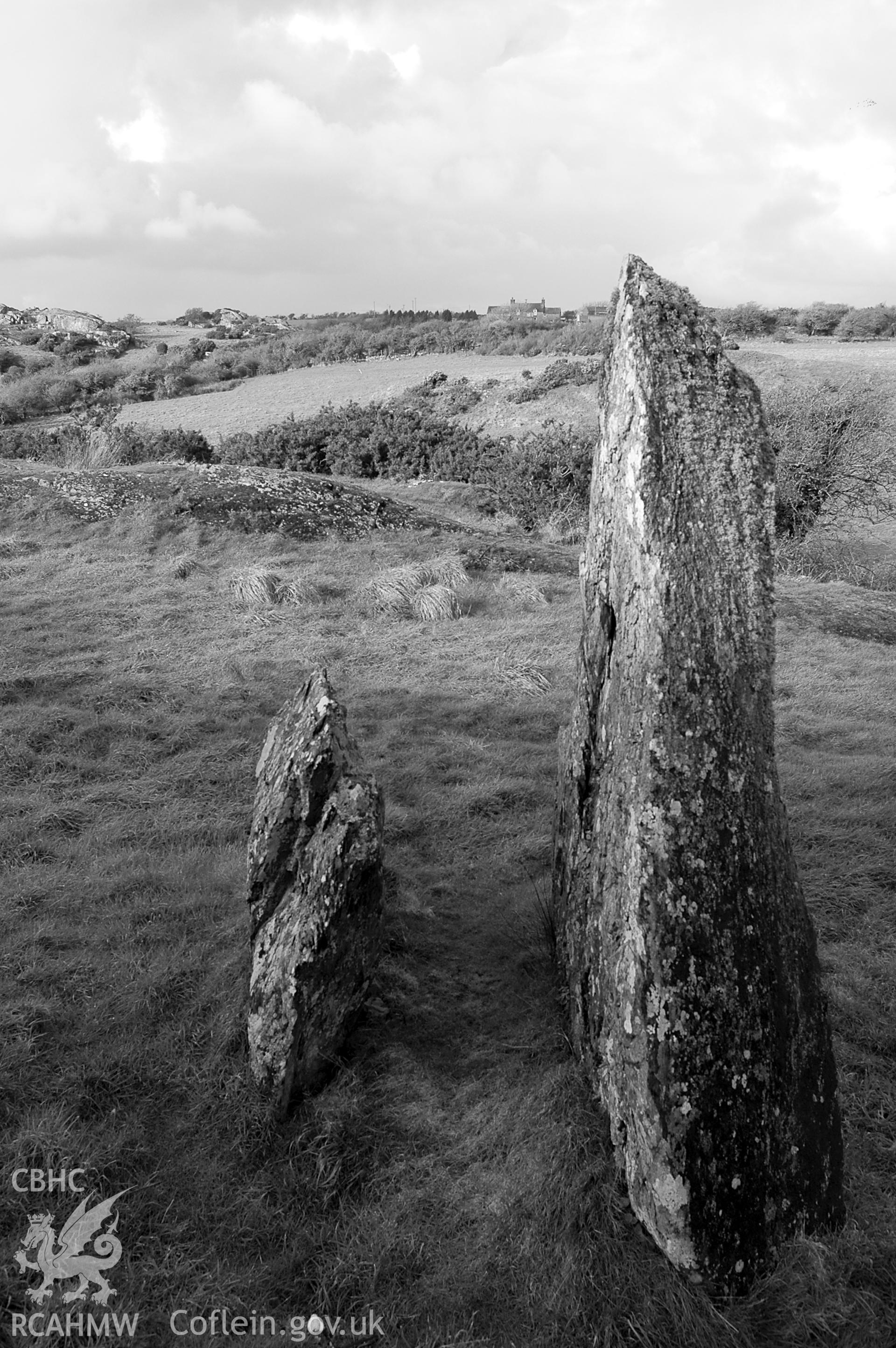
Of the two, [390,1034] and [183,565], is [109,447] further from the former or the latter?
[390,1034]

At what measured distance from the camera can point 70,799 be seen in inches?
261

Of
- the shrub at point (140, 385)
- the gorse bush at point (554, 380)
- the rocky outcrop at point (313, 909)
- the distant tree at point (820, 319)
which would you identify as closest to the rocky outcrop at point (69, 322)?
the shrub at point (140, 385)

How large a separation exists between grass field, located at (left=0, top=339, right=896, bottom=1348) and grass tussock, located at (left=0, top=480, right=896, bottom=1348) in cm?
1

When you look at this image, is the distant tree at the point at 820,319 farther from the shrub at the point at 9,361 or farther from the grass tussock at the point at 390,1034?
the grass tussock at the point at 390,1034

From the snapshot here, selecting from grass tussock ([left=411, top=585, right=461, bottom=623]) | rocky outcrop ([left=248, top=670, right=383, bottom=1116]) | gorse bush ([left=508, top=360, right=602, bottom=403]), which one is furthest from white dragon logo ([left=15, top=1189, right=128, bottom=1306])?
gorse bush ([left=508, top=360, right=602, bottom=403])

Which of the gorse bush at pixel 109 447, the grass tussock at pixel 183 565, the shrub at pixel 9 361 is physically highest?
the shrub at pixel 9 361

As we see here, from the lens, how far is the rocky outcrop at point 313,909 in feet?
13.3

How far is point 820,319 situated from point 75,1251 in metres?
53.8

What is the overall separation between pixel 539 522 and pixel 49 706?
1150 cm

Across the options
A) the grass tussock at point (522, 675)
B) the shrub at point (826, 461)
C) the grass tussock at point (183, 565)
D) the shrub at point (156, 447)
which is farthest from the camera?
the shrub at point (156, 447)

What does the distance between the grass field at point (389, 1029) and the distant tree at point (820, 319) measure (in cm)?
4303

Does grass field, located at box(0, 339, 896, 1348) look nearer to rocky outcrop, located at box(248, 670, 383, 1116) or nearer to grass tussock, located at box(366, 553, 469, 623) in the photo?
rocky outcrop, located at box(248, 670, 383, 1116)

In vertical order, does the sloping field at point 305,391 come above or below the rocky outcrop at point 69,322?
below

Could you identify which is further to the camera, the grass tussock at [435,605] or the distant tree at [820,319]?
the distant tree at [820,319]
